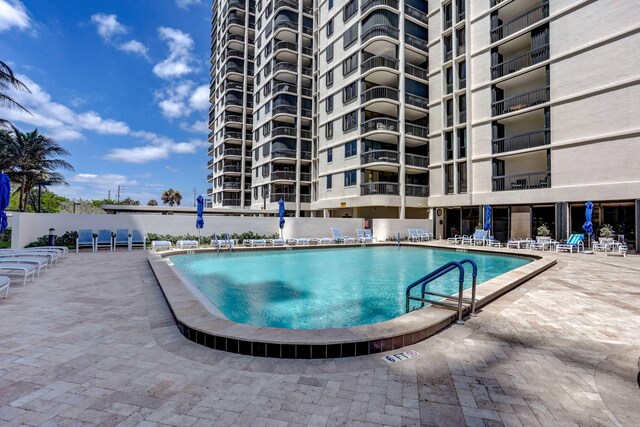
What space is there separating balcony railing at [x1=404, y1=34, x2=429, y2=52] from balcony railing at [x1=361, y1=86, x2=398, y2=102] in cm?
467

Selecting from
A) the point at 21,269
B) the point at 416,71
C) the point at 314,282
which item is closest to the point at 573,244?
the point at 314,282

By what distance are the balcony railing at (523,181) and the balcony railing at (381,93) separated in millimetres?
10620

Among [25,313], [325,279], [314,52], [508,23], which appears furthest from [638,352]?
[314,52]

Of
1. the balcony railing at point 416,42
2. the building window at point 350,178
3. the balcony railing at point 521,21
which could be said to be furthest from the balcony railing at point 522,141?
the balcony railing at point 416,42

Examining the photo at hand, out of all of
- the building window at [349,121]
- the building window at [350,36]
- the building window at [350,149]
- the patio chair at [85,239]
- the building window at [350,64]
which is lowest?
the patio chair at [85,239]

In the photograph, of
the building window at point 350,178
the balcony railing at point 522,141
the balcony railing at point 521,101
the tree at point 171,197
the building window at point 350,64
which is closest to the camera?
the balcony railing at point 522,141

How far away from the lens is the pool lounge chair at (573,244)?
1641cm

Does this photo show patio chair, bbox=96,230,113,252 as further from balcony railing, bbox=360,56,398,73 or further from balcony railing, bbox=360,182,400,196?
balcony railing, bbox=360,56,398,73

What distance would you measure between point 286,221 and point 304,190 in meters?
14.9

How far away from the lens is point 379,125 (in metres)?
26.1

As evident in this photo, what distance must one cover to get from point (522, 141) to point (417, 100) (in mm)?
9476

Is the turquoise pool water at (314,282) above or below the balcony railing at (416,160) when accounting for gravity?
below

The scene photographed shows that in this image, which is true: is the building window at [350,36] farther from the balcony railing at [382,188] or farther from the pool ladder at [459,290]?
the pool ladder at [459,290]

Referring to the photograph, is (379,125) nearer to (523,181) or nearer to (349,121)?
(349,121)
